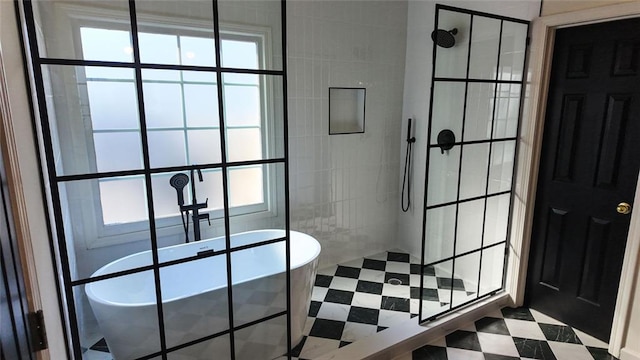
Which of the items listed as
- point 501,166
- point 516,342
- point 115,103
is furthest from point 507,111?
point 115,103

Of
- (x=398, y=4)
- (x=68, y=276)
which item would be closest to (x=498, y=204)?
(x=398, y=4)

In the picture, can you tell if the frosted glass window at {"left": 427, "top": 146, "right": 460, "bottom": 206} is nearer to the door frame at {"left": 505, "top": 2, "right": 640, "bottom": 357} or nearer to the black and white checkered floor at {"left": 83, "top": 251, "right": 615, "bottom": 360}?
the door frame at {"left": 505, "top": 2, "right": 640, "bottom": 357}

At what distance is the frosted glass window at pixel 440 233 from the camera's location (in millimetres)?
2586

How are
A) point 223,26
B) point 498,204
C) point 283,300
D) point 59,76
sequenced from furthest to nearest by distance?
point 498,204, point 223,26, point 283,300, point 59,76

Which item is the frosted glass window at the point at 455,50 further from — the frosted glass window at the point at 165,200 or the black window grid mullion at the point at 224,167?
the frosted glass window at the point at 165,200

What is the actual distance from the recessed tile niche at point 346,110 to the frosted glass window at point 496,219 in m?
1.31

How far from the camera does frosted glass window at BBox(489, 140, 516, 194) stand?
2.62 meters

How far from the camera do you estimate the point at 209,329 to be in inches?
72.8

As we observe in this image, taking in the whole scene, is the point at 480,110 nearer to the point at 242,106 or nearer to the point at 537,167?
the point at 537,167

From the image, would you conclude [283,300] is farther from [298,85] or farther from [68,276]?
[298,85]

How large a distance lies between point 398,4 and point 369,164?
1.52 metres

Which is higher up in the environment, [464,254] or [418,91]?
[418,91]

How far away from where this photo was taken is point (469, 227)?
274cm

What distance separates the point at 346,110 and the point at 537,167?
63.3 inches
